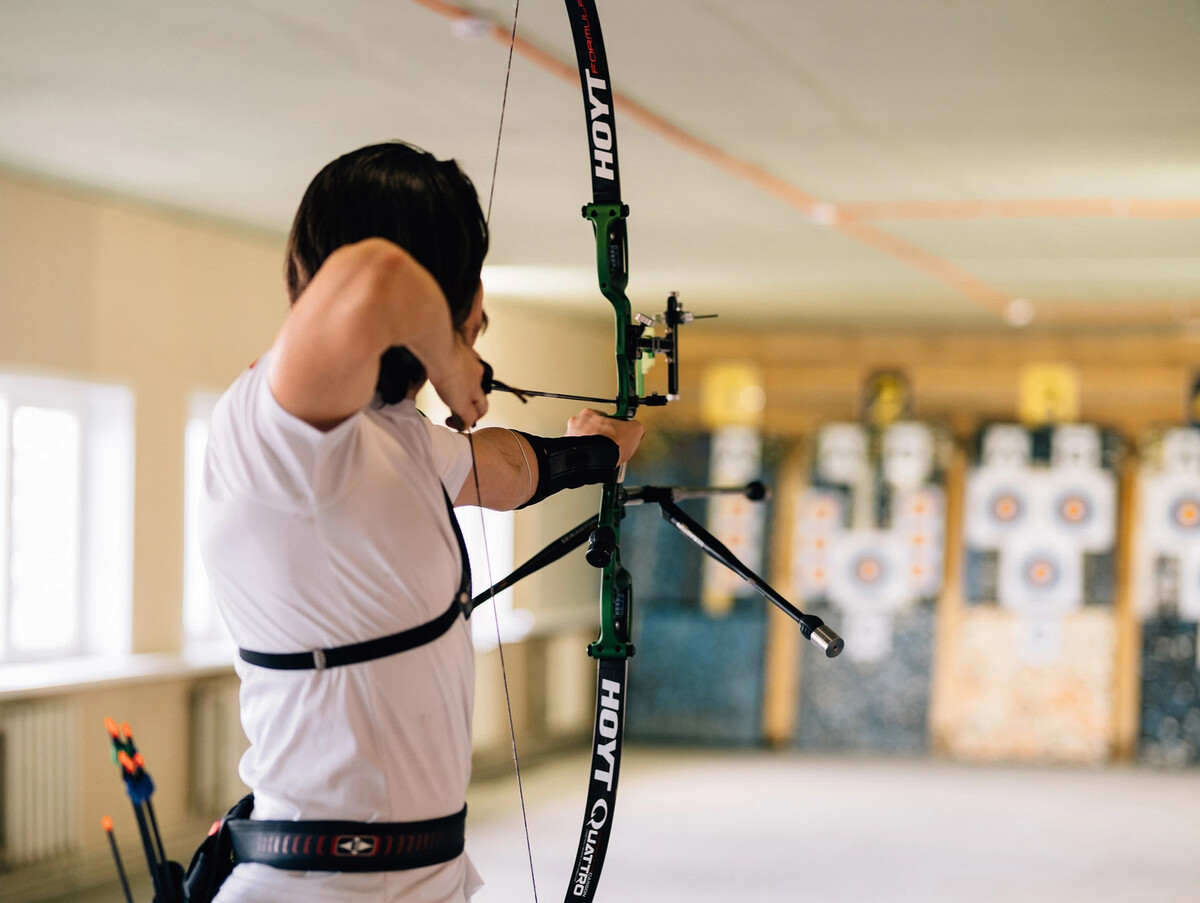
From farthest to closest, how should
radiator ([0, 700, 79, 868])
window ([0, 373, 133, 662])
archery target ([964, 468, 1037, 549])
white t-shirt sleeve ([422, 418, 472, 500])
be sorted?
1. archery target ([964, 468, 1037, 549])
2. window ([0, 373, 133, 662])
3. radiator ([0, 700, 79, 868])
4. white t-shirt sleeve ([422, 418, 472, 500])

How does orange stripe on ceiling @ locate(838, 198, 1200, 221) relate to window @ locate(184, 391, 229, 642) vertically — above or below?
above

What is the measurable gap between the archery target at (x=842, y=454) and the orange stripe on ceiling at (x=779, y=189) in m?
1.11

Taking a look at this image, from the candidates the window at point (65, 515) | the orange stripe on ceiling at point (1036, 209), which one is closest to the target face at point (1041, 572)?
the orange stripe on ceiling at point (1036, 209)

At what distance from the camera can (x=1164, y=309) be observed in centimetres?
635

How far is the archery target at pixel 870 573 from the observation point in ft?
23.3

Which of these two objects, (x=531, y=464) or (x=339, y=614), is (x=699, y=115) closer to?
(x=531, y=464)

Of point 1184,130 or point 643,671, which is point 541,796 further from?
point 1184,130

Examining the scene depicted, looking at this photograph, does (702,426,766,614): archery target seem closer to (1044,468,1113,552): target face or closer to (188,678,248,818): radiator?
(1044,468,1113,552): target face

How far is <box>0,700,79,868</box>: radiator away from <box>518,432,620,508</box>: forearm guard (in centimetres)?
300

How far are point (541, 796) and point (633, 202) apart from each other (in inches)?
109

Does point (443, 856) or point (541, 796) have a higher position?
point (443, 856)

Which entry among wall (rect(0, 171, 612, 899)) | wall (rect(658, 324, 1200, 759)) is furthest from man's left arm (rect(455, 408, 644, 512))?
wall (rect(658, 324, 1200, 759))

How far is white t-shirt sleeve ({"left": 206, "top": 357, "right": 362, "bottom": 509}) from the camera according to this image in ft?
2.98

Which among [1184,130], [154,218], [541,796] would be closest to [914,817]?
[541,796]
